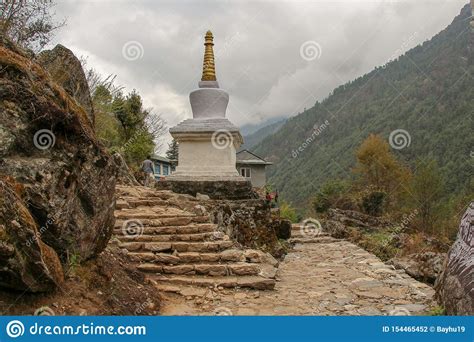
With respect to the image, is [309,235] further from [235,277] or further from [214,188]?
[235,277]

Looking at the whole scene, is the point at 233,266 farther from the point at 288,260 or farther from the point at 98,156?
the point at 288,260

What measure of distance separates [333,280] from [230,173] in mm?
5437

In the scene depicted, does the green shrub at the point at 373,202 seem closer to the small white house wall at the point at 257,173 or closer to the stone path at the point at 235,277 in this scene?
the small white house wall at the point at 257,173

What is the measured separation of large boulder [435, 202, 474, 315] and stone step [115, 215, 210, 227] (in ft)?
14.7

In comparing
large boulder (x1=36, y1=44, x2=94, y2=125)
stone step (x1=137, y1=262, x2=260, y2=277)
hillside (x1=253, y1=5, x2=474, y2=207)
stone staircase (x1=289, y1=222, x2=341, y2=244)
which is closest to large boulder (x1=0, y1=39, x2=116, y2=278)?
stone step (x1=137, y1=262, x2=260, y2=277)

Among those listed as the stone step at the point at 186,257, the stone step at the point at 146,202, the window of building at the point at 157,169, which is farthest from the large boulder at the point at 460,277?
the window of building at the point at 157,169

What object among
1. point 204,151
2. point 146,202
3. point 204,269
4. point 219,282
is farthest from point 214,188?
point 219,282

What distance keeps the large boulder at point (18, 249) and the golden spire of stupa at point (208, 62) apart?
9790 millimetres

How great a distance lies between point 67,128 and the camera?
4309 millimetres

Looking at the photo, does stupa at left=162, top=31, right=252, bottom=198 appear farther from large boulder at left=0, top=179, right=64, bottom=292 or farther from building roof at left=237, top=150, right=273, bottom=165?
building roof at left=237, top=150, right=273, bottom=165

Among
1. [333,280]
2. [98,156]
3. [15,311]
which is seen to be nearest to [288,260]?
[333,280]

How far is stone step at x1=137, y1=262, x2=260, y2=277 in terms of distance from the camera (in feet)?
20.2

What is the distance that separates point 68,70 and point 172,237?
5.57m

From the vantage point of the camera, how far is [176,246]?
6.86 meters
